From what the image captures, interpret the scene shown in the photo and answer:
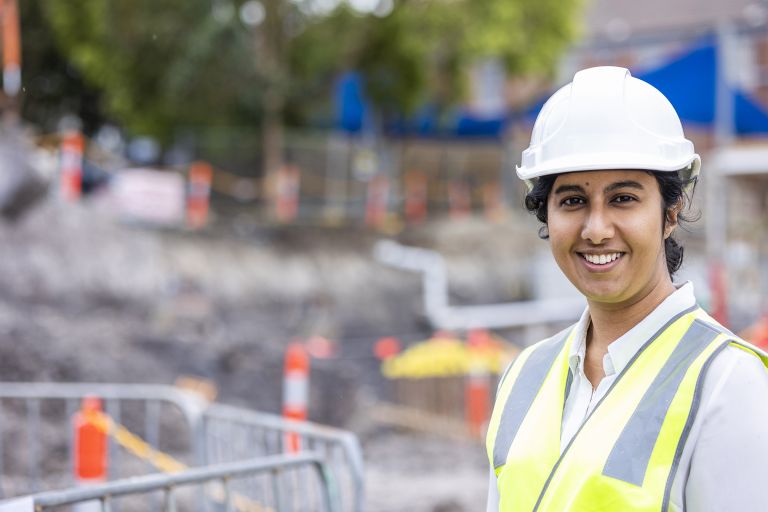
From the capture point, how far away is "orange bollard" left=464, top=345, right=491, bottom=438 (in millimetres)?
10625

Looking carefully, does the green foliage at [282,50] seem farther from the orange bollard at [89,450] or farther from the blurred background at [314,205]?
the orange bollard at [89,450]

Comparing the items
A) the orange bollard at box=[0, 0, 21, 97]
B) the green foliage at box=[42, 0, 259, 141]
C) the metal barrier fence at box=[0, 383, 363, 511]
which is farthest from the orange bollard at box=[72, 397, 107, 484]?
the green foliage at box=[42, 0, 259, 141]

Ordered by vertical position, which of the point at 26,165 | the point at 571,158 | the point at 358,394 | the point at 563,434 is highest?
the point at 26,165

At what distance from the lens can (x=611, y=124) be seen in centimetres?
172

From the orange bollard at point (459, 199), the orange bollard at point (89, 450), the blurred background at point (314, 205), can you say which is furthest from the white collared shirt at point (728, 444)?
the orange bollard at point (459, 199)

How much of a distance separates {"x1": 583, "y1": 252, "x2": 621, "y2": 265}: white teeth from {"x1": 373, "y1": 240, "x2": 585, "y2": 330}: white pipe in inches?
623

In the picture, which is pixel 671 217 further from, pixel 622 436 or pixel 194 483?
pixel 194 483

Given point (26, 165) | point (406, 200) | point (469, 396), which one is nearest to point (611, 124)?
point (469, 396)

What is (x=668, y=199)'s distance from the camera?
1783 millimetres

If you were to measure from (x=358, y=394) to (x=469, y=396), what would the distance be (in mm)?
1729

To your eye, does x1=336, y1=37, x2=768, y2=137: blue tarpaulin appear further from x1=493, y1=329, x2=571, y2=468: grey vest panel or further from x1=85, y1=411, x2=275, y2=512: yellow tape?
x1=493, y1=329, x2=571, y2=468: grey vest panel

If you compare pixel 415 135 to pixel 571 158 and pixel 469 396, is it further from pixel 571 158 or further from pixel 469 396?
pixel 571 158

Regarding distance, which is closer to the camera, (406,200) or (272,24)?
(272,24)

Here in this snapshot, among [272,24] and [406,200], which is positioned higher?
[272,24]
